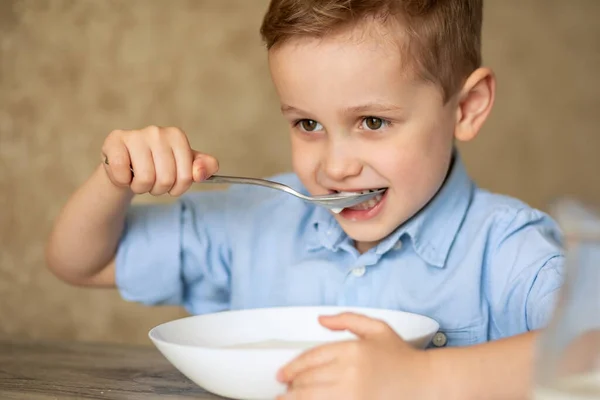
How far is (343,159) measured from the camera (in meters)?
1.00

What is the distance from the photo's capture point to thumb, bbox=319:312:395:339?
71 centimetres

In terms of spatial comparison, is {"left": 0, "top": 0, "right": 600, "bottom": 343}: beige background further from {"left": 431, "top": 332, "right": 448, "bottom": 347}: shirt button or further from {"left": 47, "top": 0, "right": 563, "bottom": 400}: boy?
{"left": 431, "top": 332, "right": 448, "bottom": 347}: shirt button

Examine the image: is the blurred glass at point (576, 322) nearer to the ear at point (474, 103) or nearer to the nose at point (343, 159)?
the nose at point (343, 159)

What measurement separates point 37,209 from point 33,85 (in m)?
0.29

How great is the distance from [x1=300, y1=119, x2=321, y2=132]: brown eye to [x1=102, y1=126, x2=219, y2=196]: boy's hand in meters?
0.15

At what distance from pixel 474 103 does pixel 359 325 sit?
0.51 metres

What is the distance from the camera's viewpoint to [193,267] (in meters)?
1.21

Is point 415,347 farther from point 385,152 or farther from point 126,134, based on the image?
point 126,134

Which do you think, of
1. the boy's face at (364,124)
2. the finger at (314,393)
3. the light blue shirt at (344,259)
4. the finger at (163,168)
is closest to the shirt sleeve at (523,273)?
the light blue shirt at (344,259)

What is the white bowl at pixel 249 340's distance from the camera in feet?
2.32

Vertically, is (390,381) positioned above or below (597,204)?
below

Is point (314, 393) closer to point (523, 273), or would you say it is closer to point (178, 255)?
point (523, 273)

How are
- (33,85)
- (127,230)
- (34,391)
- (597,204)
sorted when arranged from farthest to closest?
(33,85)
(127,230)
(34,391)
(597,204)

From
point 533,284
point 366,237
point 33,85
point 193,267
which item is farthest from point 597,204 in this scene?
point 33,85
